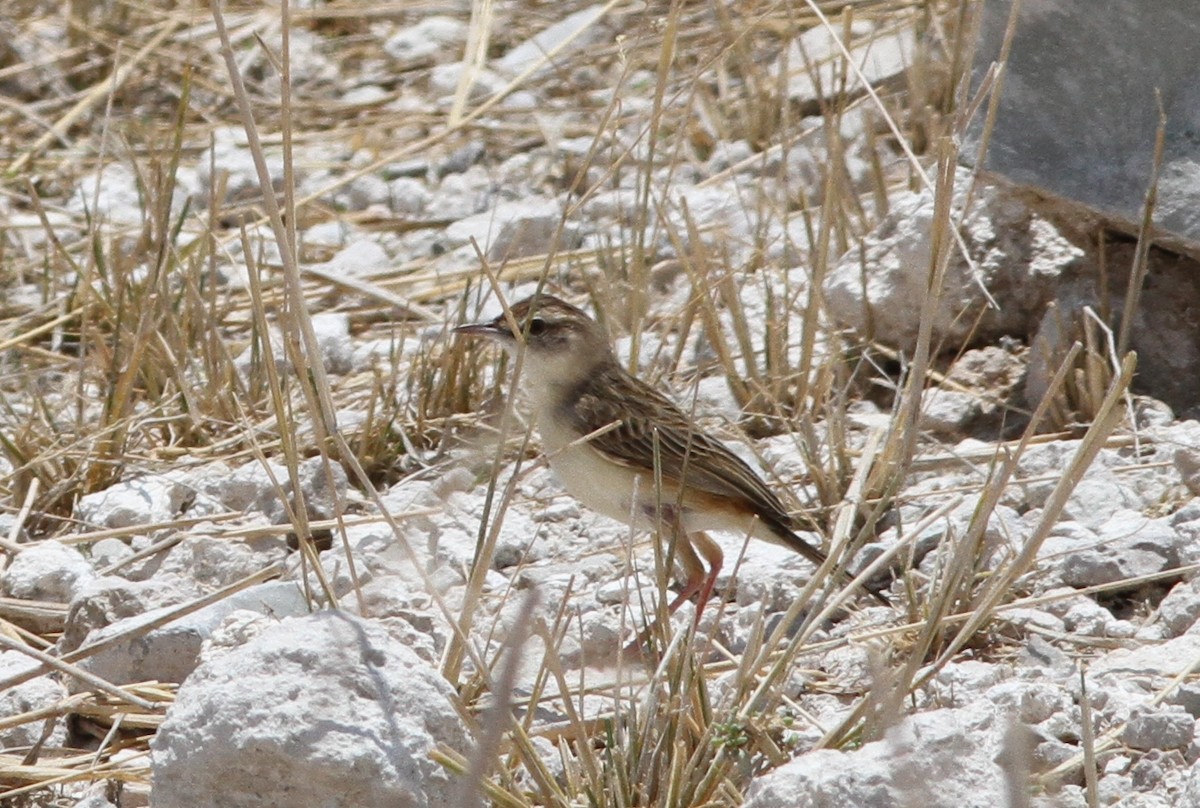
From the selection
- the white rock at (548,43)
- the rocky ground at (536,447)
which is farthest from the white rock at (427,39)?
the white rock at (548,43)

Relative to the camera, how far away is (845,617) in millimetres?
4574

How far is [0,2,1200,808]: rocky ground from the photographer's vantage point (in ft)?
10.9

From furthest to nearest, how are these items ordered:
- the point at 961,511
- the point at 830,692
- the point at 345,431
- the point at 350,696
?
the point at 345,431 < the point at 961,511 < the point at 830,692 < the point at 350,696

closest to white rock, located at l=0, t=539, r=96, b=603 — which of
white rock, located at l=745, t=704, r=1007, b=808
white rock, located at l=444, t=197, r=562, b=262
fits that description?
white rock, located at l=745, t=704, r=1007, b=808

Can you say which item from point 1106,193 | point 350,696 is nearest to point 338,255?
point 1106,193

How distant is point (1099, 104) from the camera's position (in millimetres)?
5438

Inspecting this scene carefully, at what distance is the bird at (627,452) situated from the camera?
15.7 ft

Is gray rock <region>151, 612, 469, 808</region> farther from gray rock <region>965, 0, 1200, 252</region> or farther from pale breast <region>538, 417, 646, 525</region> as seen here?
gray rock <region>965, 0, 1200, 252</region>

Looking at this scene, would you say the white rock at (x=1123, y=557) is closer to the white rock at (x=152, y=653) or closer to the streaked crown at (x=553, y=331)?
the streaked crown at (x=553, y=331)

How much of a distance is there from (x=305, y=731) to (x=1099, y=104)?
3.42 metres

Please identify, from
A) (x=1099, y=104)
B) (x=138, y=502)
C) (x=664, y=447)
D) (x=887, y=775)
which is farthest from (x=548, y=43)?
(x=887, y=775)

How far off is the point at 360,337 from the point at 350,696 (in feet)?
12.6

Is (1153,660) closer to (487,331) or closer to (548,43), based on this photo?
(487,331)

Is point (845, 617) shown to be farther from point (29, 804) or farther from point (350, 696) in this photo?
point (29, 804)
